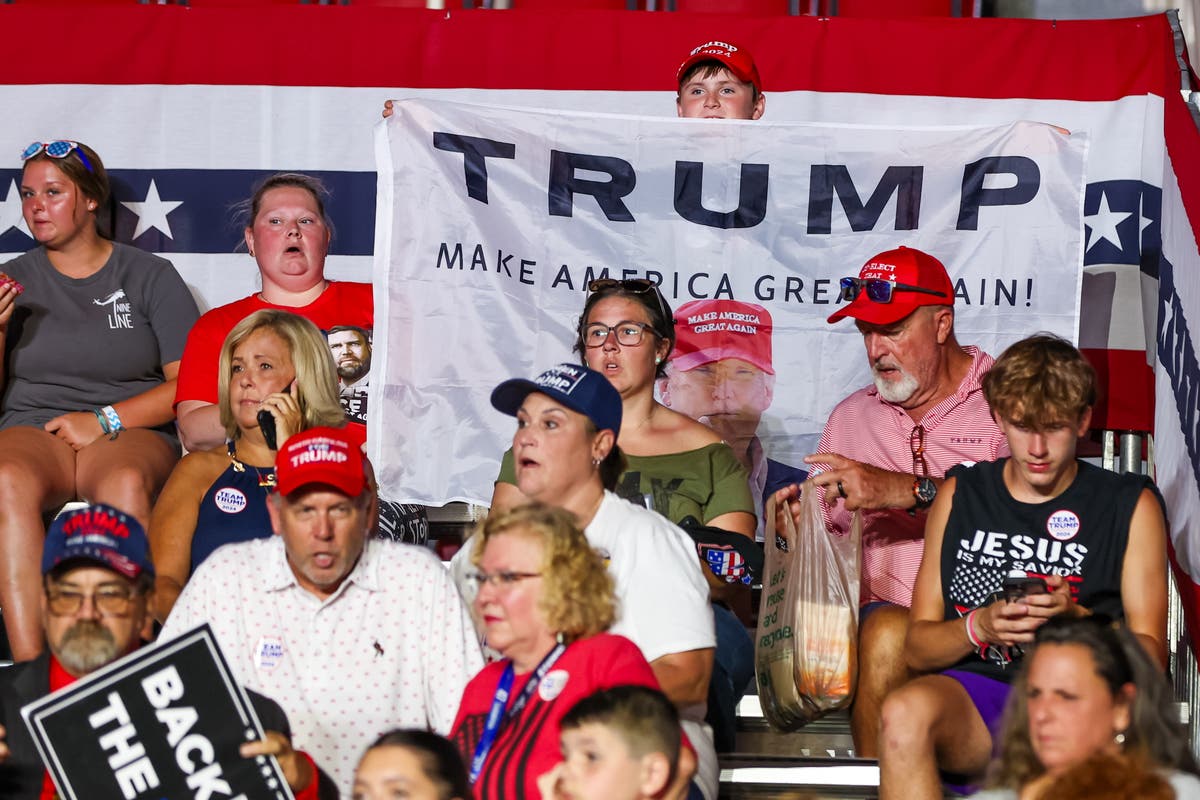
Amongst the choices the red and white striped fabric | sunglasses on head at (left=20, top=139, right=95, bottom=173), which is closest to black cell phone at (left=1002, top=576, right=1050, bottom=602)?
the red and white striped fabric

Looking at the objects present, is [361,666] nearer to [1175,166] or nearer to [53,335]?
[53,335]

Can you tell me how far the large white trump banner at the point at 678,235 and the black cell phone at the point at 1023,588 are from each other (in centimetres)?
154

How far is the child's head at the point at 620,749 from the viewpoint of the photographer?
9.19 feet

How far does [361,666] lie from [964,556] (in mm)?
1308

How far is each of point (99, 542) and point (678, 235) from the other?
7.47ft

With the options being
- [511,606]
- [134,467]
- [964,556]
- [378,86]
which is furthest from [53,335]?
[964,556]

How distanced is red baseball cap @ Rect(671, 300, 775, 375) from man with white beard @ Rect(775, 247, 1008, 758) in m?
0.54

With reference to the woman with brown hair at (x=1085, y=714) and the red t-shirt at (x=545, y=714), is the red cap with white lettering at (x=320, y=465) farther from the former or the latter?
the woman with brown hair at (x=1085, y=714)

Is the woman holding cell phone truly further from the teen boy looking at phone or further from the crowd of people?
the teen boy looking at phone

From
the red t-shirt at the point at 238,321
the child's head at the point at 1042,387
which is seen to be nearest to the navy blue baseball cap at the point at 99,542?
the red t-shirt at the point at 238,321

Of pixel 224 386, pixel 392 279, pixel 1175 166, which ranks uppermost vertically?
pixel 1175 166

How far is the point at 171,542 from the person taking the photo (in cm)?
419

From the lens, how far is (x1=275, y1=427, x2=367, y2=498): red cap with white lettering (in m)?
3.45

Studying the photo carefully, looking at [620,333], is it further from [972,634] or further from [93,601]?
[93,601]
